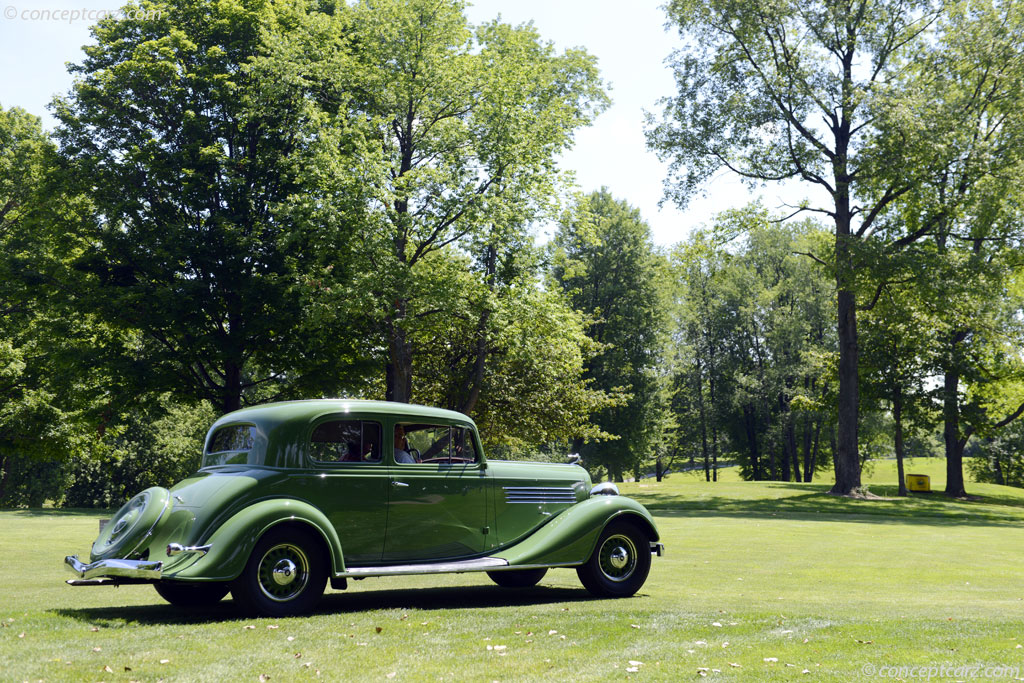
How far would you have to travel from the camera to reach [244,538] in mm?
8617

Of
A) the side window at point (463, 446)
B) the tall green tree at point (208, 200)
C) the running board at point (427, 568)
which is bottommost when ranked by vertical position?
the running board at point (427, 568)

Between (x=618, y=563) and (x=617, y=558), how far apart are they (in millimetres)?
64

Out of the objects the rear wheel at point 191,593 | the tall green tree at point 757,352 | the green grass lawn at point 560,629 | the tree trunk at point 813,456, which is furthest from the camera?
the tree trunk at point 813,456

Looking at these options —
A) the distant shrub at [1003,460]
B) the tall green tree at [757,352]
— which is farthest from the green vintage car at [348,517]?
the distant shrub at [1003,460]

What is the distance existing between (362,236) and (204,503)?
66.3 ft

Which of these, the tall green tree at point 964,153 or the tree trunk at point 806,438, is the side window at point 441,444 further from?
the tree trunk at point 806,438

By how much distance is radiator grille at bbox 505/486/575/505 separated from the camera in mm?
11125

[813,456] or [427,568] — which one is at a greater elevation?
[427,568]

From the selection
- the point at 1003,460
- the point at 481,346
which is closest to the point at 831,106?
the point at 481,346

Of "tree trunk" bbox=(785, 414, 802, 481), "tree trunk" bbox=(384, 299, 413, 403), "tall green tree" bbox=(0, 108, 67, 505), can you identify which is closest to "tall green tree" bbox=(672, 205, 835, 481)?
"tree trunk" bbox=(785, 414, 802, 481)

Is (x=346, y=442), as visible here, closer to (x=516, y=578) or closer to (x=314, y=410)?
(x=314, y=410)

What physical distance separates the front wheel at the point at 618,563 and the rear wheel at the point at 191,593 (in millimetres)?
4280

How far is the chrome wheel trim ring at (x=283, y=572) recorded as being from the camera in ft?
29.1

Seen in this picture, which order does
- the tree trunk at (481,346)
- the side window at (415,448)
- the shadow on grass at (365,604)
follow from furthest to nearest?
the tree trunk at (481,346) < the side window at (415,448) < the shadow on grass at (365,604)
